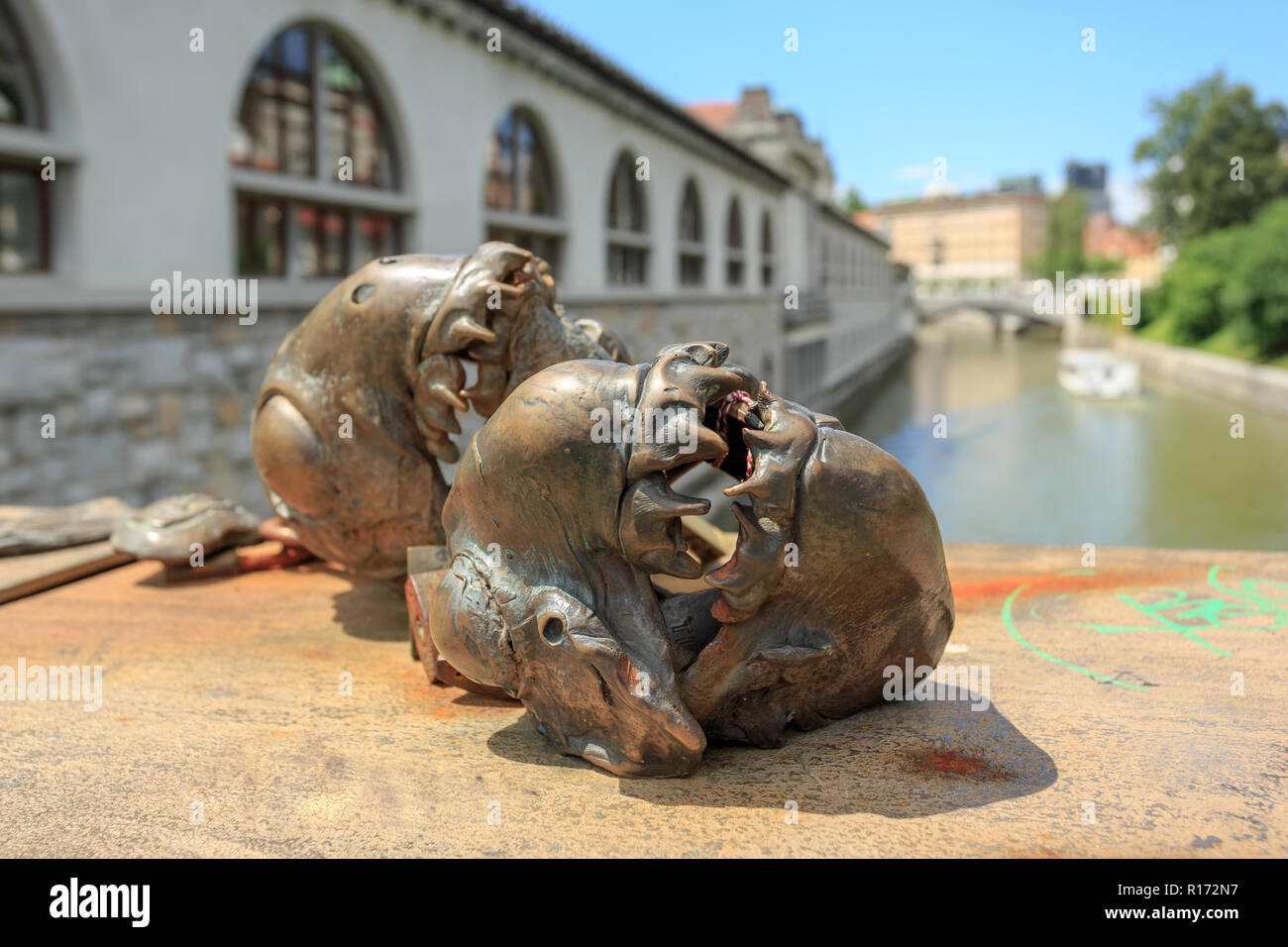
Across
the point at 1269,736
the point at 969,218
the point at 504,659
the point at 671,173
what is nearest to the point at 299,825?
the point at 504,659

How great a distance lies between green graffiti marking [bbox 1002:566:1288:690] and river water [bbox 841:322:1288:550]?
301 centimetres

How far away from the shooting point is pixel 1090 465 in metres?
17.9

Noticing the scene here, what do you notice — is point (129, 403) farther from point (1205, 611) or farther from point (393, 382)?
point (1205, 611)

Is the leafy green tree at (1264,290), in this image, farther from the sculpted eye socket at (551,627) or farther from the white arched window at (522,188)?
the sculpted eye socket at (551,627)

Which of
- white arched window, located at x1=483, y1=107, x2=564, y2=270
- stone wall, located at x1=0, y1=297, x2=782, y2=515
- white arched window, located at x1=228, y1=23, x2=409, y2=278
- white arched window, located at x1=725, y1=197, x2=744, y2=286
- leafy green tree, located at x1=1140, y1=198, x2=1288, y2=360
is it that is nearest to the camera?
stone wall, located at x1=0, y1=297, x2=782, y2=515

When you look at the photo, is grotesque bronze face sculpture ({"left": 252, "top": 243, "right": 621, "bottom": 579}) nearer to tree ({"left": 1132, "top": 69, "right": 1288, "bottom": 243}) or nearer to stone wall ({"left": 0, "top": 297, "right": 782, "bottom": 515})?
stone wall ({"left": 0, "top": 297, "right": 782, "bottom": 515})

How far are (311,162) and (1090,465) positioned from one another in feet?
48.0

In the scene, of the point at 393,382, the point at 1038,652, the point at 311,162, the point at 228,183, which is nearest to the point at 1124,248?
the point at 311,162

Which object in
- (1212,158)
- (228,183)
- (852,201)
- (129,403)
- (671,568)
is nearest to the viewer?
(671,568)

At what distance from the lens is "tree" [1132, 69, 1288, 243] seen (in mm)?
35688

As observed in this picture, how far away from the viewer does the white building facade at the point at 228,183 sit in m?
5.75

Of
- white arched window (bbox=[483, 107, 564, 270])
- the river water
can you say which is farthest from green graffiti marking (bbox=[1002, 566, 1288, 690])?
white arched window (bbox=[483, 107, 564, 270])

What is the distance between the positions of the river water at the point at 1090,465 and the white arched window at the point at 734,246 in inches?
178
